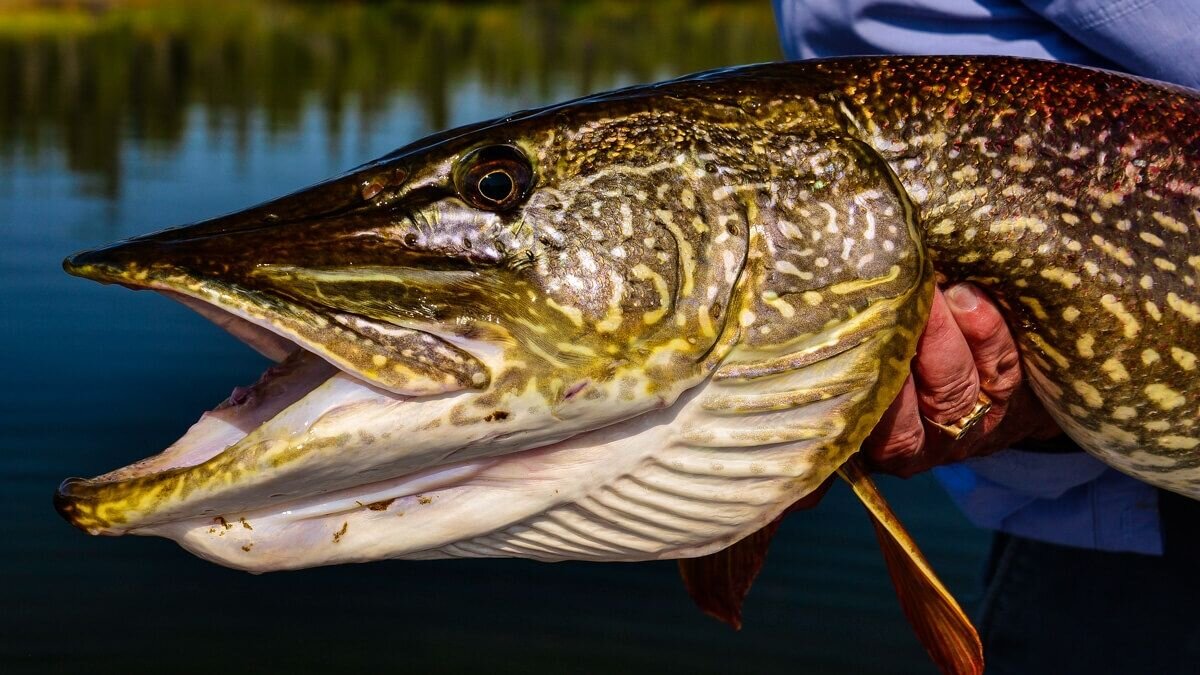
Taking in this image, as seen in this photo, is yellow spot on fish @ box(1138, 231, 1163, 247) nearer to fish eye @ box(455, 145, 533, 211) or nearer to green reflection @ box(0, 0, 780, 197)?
fish eye @ box(455, 145, 533, 211)

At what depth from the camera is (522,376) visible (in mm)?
1947

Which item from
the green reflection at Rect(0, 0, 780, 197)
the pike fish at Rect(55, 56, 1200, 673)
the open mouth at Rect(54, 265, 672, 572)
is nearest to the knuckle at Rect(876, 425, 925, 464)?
the pike fish at Rect(55, 56, 1200, 673)

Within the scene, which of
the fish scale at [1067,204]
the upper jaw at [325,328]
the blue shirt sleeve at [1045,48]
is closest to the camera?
the upper jaw at [325,328]

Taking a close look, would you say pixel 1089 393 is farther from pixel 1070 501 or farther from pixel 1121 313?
pixel 1070 501

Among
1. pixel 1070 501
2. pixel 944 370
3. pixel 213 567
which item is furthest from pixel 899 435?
pixel 213 567

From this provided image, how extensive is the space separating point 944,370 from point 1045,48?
74 centimetres

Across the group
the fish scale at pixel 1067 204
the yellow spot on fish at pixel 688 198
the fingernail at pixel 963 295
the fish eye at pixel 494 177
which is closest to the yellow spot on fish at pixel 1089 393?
the fish scale at pixel 1067 204

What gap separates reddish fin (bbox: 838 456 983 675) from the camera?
224 centimetres

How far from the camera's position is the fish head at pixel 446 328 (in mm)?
1902

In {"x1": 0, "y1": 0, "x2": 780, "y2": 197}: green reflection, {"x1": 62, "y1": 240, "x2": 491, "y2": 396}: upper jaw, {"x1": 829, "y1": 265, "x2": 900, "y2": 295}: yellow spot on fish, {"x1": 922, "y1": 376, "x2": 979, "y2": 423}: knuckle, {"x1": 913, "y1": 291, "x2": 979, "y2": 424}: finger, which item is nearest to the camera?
{"x1": 62, "y1": 240, "x2": 491, "y2": 396}: upper jaw

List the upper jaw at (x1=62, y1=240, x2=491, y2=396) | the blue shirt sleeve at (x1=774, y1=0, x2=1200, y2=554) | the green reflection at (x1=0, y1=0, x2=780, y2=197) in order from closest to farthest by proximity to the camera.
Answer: the upper jaw at (x1=62, y1=240, x2=491, y2=396), the blue shirt sleeve at (x1=774, y1=0, x2=1200, y2=554), the green reflection at (x1=0, y1=0, x2=780, y2=197)

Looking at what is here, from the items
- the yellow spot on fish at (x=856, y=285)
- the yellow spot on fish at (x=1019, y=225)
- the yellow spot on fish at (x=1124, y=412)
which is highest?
the yellow spot on fish at (x=1019, y=225)

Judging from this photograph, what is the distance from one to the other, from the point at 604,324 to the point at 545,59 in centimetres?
1994

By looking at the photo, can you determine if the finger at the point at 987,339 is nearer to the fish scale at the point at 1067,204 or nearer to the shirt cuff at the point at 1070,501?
the fish scale at the point at 1067,204
